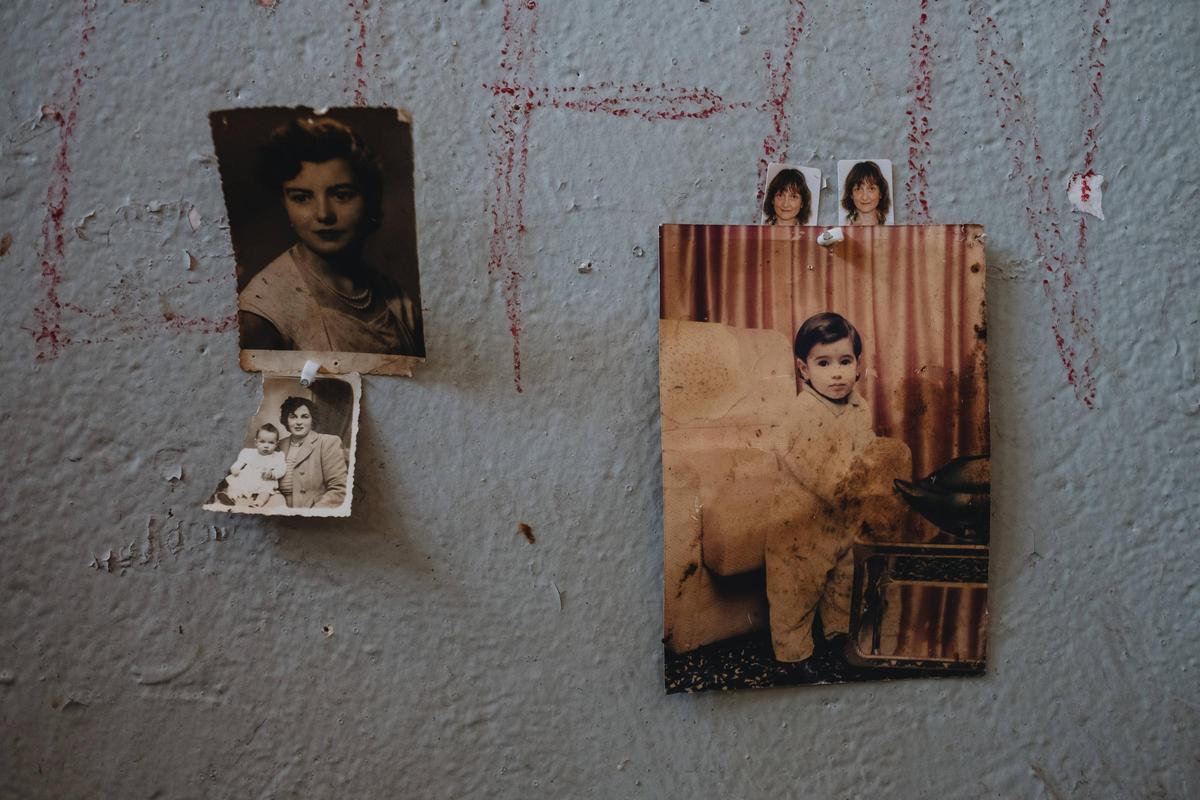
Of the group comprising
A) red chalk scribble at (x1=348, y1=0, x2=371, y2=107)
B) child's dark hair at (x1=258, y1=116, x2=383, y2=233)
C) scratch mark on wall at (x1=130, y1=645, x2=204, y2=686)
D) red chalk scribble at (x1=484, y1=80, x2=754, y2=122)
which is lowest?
scratch mark on wall at (x1=130, y1=645, x2=204, y2=686)

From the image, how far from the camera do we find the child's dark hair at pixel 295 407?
2.04ft

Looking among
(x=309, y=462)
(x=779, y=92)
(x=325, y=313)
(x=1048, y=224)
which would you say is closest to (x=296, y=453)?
(x=309, y=462)

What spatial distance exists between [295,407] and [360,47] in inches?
12.0

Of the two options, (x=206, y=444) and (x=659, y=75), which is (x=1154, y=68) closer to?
(x=659, y=75)

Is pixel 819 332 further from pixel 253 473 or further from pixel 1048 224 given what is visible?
pixel 253 473

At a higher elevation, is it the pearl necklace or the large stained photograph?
the pearl necklace

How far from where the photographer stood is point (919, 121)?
25.5 inches

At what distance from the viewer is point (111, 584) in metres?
0.62

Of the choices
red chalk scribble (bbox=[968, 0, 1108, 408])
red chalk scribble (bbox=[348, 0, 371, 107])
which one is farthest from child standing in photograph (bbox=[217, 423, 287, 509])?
red chalk scribble (bbox=[968, 0, 1108, 408])

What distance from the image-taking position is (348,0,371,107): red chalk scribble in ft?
2.03

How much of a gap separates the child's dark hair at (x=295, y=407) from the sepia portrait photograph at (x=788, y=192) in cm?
41

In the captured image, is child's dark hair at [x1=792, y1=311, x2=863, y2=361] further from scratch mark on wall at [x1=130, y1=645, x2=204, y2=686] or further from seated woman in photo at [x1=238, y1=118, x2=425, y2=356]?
scratch mark on wall at [x1=130, y1=645, x2=204, y2=686]

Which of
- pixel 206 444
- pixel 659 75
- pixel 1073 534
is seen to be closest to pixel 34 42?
pixel 206 444

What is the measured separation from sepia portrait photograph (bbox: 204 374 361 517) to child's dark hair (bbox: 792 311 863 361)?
0.38m
